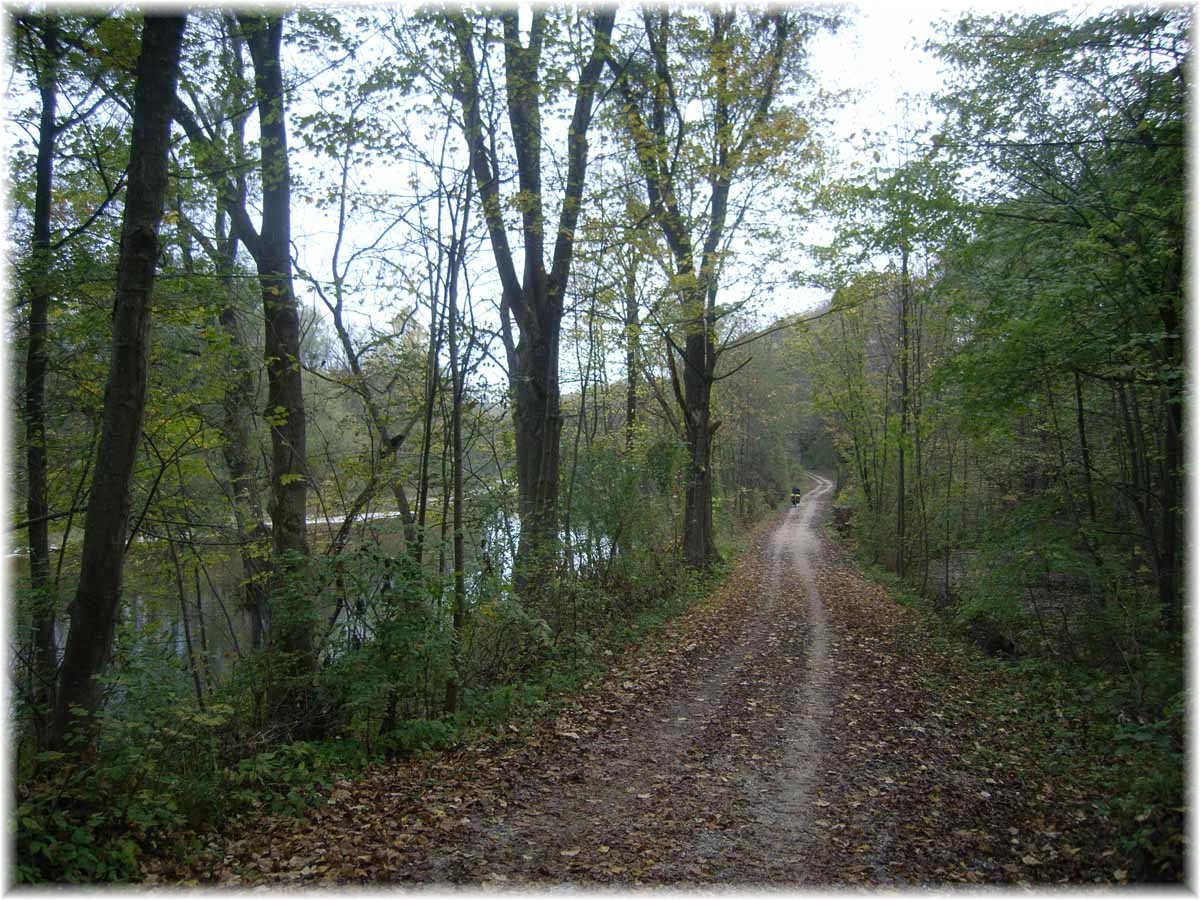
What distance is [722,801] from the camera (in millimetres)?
5164

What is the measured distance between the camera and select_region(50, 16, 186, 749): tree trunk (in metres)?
4.51

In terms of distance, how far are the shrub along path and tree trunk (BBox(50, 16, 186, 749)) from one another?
54.2 inches

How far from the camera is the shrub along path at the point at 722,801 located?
416 centimetres

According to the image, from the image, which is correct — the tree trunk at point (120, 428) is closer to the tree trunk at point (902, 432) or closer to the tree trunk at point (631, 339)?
the tree trunk at point (631, 339)

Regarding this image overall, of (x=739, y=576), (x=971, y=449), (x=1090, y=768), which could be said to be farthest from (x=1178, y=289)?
(x=739, y=576)

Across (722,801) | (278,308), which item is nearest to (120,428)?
(278,308)

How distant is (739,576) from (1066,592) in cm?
905

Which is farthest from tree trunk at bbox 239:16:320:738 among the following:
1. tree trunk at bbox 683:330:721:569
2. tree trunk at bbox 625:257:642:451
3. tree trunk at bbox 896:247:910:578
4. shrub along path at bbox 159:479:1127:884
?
tree trunk at bbox 896:247:910:578

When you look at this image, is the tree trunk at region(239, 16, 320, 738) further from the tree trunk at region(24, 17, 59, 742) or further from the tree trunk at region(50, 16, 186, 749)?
the tree trunk at region(50, 16, 186, 749)

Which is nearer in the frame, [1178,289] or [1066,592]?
[1178,289]

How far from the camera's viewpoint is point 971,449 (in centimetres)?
1602

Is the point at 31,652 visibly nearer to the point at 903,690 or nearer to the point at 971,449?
Answer: the point at 903,690

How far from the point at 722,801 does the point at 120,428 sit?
4744 millimetres

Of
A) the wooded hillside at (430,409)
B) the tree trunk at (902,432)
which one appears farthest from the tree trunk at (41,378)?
the tree trunk at (902,432)
